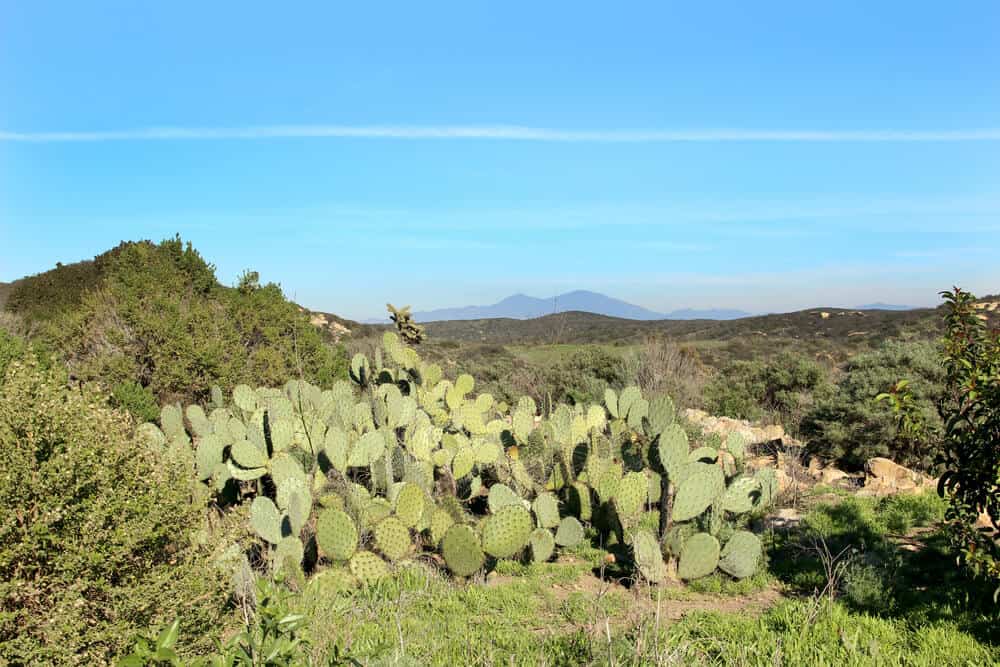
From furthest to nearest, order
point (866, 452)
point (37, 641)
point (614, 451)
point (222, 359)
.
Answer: point (222, 359) → point (866, 452) → point (614, 451) → point (37, 641)

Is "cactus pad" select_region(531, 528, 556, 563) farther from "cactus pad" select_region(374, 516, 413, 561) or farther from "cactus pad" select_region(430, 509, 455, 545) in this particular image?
"cactus pad" select_region(374, 516, 413, 561)

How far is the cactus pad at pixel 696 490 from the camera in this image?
5.21m

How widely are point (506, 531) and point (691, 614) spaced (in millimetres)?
1461

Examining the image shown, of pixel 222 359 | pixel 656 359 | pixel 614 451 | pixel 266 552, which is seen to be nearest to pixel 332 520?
pixel 266 552

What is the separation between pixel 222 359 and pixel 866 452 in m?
9.58

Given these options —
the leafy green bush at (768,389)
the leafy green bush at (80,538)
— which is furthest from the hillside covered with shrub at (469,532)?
the leafy green bush at (768,389)

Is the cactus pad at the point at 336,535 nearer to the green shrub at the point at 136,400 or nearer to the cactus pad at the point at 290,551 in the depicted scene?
the cactus pad at the point at 290,551

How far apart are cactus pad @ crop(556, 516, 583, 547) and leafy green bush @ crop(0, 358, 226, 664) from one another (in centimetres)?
291

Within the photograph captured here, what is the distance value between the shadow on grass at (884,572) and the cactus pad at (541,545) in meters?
1.72

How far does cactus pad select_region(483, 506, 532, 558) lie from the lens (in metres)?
5.11

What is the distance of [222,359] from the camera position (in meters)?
10.8

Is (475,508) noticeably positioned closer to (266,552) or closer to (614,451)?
(614,451)

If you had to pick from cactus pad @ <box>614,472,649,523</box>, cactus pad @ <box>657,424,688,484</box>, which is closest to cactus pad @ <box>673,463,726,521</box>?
cactus pad @ <box>657,424,688,484</box>

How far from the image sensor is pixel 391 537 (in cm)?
510
